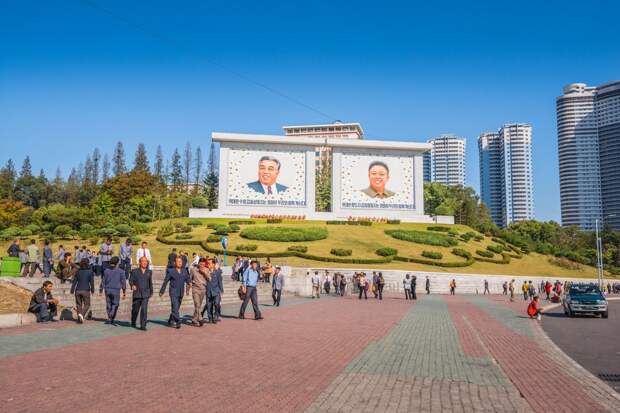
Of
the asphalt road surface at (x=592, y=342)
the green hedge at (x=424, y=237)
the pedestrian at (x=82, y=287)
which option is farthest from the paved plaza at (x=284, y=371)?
the green hedge at (x=424, y=237)

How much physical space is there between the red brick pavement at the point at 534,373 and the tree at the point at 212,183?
245ft

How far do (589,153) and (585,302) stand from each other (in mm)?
149838

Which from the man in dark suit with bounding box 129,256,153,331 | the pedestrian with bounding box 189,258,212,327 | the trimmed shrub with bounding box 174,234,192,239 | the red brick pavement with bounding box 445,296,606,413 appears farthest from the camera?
the trimmed shrub with bounding box 174,234,192,239

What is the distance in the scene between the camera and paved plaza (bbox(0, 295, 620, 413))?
6.17m

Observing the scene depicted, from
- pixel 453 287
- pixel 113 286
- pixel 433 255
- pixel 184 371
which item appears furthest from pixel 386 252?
pixel 184 371

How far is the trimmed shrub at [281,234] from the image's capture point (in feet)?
168

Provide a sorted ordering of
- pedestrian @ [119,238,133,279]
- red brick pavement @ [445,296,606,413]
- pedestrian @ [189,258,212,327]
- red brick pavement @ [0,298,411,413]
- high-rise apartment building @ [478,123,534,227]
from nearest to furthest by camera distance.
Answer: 1. red brick pavement @ [0,298,411,413]
2. red brick pavement @ [445,296,606,413]
3. pedestrian @ [189,258,212,327]
4. pedestrian @ [119,238,133,279]
5. high-rise apartment building @ [478,123,534,227]

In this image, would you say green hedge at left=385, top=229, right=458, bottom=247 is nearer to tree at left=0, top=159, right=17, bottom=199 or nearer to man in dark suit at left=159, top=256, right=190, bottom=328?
man in dark suit at left=159, top=256, right=190, bottom=328

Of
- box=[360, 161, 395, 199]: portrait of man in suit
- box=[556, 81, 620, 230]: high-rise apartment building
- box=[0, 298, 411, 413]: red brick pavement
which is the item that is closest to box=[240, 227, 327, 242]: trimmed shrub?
box=[360, 161, 395, 199]: portrait of man in suit

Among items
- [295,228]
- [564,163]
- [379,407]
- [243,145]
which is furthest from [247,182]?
[564,163]

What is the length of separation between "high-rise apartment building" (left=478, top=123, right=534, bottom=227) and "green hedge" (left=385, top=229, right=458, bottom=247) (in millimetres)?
129608

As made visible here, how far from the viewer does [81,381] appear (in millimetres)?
6984

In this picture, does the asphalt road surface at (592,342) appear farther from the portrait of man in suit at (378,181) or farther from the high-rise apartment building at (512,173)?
the high-rise apartment building at (512,173)

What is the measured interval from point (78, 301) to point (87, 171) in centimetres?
11551
